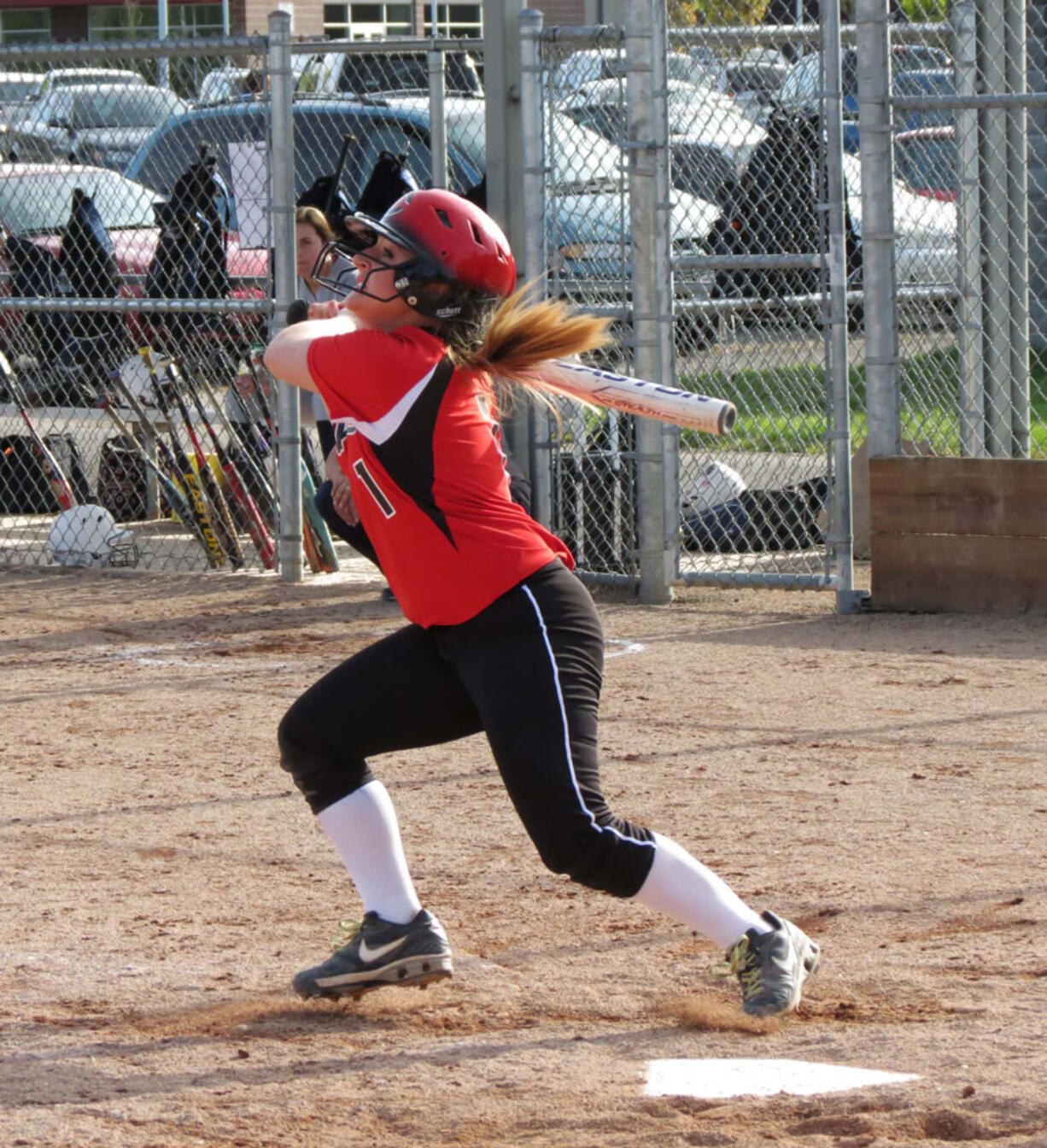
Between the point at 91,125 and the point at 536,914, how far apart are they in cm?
1209

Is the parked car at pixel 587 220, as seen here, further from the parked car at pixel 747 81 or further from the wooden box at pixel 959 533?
the wooden box at pixel 959 533

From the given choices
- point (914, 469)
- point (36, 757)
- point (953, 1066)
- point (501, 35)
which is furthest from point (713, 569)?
point (953, 1066)

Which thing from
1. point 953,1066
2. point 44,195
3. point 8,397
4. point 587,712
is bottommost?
point 953,1066

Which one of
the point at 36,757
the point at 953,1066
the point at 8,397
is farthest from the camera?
the point at 8,397

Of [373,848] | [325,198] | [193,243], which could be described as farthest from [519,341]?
[325,198]

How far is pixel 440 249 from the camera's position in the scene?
394 centimetres

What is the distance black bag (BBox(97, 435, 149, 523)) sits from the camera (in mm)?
11984

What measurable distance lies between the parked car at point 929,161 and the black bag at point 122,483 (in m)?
4.96

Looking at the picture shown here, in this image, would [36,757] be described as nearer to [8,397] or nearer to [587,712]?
[587,712]

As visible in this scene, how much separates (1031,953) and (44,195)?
10483 millimetres

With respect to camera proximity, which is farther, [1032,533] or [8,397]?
[8,397]

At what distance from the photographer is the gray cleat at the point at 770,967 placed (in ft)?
12.9

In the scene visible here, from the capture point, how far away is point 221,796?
6.01m

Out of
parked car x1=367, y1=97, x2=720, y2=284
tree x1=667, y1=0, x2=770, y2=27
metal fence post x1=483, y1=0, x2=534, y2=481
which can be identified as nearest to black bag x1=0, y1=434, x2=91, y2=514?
metal fence post x1=483, y1=0, x2=534, y2=481
